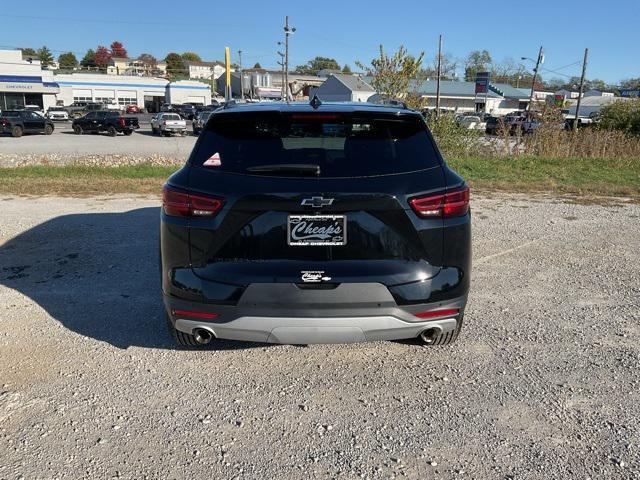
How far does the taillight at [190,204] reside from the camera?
3.09 metres

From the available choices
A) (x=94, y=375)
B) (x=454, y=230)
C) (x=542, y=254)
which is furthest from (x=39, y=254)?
(x=542, y=254)

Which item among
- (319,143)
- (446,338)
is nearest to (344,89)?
(446,338)

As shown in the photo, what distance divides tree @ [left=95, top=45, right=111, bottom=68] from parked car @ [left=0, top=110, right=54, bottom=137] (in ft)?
397

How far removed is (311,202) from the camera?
302 cm

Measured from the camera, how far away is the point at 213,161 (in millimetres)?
3250

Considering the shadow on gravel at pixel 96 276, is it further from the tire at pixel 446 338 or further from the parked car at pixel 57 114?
the parked car at pixel 57 114

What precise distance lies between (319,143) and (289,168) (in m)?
0.29

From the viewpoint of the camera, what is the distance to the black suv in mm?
3059

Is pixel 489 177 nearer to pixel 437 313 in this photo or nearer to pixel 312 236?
pixel 437 313

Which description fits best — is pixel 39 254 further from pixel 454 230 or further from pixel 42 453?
pixel 454 230

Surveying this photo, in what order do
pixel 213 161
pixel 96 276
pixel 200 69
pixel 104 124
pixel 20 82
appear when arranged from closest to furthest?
pixel 213 161
pixel 96 276
pixel 104 124
pixel 20 82
pixel 200 69

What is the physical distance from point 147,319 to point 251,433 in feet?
6.04

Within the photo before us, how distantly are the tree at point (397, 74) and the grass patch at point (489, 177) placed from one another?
336 centimetres

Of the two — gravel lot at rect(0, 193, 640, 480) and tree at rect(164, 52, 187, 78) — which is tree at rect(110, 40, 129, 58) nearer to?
tree at rect(164, 52, 187, 78)
